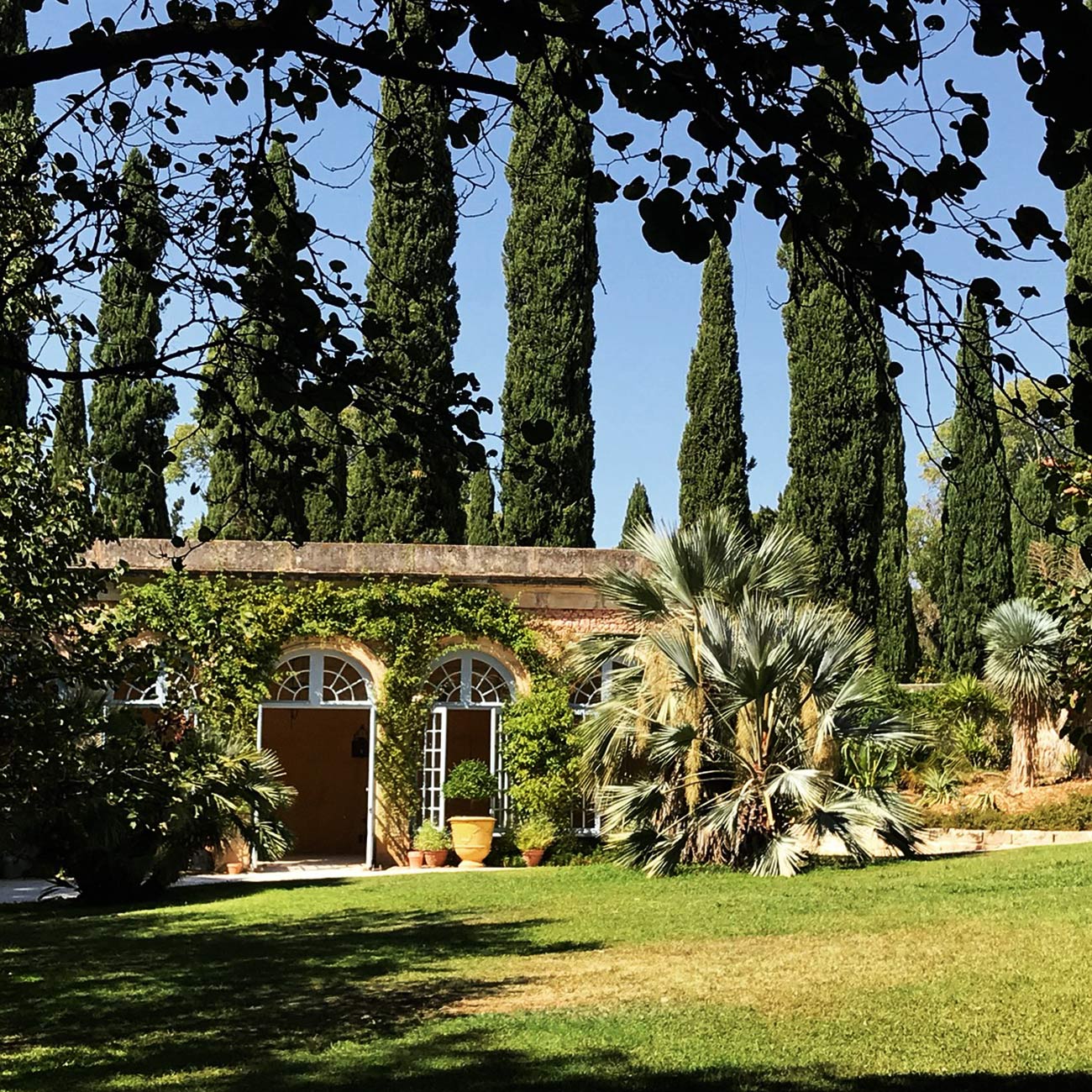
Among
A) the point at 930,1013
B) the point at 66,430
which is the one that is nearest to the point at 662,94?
the point at 66,430

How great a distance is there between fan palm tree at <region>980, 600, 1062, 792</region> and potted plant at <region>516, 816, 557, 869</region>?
6.63 metres

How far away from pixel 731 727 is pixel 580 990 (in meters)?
7.01

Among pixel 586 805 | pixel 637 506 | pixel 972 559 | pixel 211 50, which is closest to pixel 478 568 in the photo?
pixel 586 805

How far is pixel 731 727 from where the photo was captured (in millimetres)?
14969

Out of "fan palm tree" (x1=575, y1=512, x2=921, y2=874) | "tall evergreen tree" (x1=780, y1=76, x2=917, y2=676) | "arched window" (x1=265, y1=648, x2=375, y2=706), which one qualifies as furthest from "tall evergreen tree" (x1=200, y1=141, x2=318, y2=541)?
"tall evergreen tree" (x1=780, y1=76, x2=917, y2=676)

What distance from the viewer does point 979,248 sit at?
3482 mm

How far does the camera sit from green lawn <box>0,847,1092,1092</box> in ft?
20.7

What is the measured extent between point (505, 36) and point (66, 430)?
311cm

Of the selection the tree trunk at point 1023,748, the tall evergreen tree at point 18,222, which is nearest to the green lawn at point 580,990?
the tall evergreen tree at point 18,222

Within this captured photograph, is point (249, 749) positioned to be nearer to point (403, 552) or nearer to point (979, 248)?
point (403, 552)

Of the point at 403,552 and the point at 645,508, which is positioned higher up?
the point at 645,508

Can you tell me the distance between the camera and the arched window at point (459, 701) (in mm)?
18156

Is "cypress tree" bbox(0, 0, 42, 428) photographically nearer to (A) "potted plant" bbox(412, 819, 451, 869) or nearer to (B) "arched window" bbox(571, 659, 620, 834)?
(A) "potted plant" bbox(412, 819, 451, 869)

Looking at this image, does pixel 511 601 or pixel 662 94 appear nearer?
pixel 662 94
